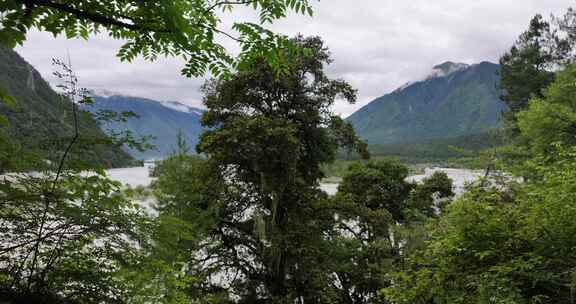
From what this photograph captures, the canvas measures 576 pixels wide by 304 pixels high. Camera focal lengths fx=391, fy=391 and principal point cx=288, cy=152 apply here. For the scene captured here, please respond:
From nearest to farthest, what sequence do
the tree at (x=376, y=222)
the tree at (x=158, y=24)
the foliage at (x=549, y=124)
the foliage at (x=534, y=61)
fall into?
the tree at (x=158, y=24)
the tree at (x=376, y=222)
the foliage at (x=549, y=124)
the foliage at (x=534, y=61)

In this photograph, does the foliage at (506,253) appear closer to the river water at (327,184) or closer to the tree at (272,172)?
the river water at (327,184)

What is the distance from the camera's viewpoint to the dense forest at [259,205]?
3.24 m

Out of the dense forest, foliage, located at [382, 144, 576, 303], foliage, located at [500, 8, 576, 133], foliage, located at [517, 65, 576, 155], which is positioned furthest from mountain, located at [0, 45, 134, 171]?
foliage, located at [500, 8, 576, 133]

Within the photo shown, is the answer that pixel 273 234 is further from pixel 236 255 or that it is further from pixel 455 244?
pixel 455 244

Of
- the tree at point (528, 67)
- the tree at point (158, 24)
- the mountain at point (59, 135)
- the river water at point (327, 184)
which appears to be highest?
the tree at point (528, 67)

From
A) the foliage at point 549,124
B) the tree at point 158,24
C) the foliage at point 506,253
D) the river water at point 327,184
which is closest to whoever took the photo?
the tree at point 158,24

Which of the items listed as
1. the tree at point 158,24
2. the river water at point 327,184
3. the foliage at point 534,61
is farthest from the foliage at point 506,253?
the foliage at point 534,61

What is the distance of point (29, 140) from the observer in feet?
12.4

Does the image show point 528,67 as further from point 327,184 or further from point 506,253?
point 327,184

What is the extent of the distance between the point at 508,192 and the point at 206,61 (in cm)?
665

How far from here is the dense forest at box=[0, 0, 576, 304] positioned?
3.24 meters

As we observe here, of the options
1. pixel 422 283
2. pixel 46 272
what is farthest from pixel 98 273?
pixel 422 283

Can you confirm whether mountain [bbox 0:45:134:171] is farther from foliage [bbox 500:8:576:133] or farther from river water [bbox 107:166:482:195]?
foliage [bbox 500:8:576:133]

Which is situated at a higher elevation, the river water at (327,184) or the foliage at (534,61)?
the foliage at (534,61)
